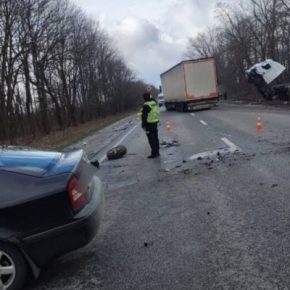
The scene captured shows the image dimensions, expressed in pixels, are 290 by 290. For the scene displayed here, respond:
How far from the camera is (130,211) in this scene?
23.5 ft

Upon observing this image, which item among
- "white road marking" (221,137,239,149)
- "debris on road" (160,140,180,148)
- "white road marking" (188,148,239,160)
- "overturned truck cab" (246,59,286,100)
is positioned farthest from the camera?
"overturned truck cab" (246,59,286,100)

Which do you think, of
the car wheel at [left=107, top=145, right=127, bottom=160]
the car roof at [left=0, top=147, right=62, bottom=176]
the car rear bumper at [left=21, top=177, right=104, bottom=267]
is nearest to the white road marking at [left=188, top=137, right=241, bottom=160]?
the car wheel at [left=107, top=145, right=127, bottom=160]

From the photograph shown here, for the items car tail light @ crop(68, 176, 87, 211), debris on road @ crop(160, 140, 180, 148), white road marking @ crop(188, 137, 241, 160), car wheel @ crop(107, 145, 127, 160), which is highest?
car tail light @ crop(68, 176, 87, 211)

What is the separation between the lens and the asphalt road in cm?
443

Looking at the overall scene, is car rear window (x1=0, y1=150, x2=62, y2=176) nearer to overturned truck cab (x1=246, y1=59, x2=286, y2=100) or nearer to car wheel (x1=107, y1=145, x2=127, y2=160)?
car wheel (x1=107, y1=145, x2=127, y2=160)

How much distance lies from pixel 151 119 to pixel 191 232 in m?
7.73

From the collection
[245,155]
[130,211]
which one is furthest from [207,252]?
[245,155]

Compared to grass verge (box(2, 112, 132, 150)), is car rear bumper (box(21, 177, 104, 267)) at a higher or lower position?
higher

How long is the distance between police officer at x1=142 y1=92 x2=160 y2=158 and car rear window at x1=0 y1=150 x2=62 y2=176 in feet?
25.9

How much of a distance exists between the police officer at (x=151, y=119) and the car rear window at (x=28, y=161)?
25.9 ft

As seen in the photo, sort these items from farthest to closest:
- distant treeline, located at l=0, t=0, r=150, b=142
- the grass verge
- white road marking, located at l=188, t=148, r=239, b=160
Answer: distant treeline, located at l=0, t=0, r=150, b=142 → the grass verge → white road marking, located at l=188, t=148, r=239, b=160

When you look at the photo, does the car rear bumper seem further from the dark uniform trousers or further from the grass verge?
the grass verge

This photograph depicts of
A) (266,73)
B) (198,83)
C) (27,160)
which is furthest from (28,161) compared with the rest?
(266,73)

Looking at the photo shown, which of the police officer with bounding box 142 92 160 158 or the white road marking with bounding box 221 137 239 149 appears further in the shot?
the white road marking with bounding box 221 137 239 149
